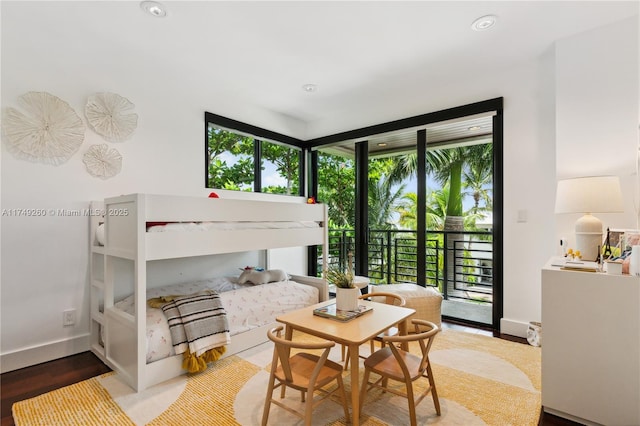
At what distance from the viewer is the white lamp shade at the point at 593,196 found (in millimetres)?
1998

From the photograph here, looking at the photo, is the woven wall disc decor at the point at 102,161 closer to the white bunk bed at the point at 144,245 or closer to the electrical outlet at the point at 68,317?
the white bunk bed at the point at 144,245

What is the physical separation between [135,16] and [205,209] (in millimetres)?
1426

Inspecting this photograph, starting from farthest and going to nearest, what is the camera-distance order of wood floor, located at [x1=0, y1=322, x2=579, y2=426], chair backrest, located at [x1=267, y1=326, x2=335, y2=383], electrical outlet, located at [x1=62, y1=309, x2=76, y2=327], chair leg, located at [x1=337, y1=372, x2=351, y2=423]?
1. electrical outlet, located at [x1=62, y1=309, x2=76, y2=327]
2. wood floor, located at [x1=0, y1=322, x2=579, y2=426]
3. chair leg, located at [x1=337, y1=372, x2=351, y2=423]
4. chair backrest, located at [x1=267, y1=326, x2=335, y2=383]

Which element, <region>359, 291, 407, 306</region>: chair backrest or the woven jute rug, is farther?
<region>359, 291, 407, 306</region>: chair backrest

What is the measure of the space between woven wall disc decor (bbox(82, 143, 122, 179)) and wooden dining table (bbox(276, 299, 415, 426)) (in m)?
2.05

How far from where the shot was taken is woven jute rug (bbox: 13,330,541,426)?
5.59ft

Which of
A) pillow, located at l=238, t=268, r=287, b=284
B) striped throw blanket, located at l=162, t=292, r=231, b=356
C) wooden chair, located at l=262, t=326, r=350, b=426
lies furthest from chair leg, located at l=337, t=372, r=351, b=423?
pillow, located at l=238, t=268, r=287, b=284

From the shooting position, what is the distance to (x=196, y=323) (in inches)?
86.7

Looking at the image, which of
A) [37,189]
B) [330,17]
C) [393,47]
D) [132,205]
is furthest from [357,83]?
[37,189]

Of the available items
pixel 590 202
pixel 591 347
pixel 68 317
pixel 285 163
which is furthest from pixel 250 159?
pixel 591 347

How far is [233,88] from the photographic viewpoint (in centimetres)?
346

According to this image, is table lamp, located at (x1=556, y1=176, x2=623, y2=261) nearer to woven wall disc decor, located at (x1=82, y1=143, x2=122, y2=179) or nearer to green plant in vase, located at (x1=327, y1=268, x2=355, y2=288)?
green plant in vase, located at (x1=327, y1=268, x2=355, y2=288)

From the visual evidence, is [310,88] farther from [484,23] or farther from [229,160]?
[484,23]

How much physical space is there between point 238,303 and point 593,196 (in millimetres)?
2653
